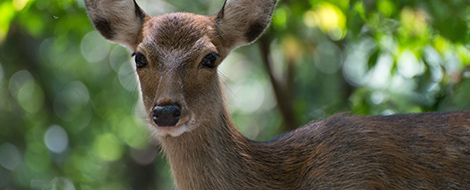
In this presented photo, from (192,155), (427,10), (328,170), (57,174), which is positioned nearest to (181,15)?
(192,155)

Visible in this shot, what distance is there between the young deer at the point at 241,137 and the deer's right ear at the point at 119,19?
12mm

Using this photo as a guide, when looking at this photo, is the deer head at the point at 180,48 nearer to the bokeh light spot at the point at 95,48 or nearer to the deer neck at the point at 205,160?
the deer neck at the point at 205,160

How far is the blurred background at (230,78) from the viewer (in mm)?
6762

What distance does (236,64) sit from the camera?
517 inches

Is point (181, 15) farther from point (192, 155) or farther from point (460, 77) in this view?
point (460, 77)

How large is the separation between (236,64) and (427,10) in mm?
6999

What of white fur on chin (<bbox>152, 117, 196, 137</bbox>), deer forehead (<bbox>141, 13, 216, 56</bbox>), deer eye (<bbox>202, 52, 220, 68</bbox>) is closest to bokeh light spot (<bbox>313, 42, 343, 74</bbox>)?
deer forehead (<bbox>141, 13, 216, 56</bbox>)

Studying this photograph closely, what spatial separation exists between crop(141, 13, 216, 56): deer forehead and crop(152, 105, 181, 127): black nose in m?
0.56

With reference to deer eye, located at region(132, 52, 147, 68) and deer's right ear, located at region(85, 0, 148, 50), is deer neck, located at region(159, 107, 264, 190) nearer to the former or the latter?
deer eye, located at region(132, 52, 147, 68)

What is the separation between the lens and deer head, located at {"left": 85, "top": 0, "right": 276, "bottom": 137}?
449 cm

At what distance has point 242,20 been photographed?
531cm

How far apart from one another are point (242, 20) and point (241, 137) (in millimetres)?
963

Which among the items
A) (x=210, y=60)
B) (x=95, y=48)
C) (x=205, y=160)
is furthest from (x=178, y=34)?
(x=95, y=48)

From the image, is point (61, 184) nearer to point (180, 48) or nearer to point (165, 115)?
point (180, 48)
